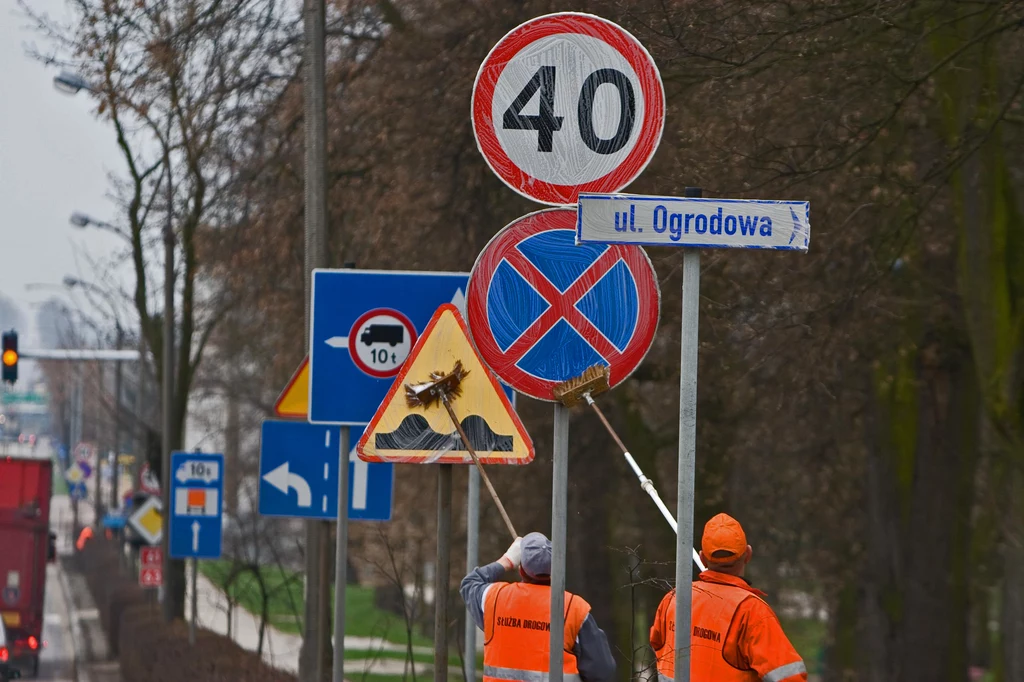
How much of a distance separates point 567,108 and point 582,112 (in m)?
0.04

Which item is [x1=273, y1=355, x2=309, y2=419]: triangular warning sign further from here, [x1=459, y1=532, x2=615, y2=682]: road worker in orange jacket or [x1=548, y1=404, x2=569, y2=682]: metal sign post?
[x1=548, y1=404, x2=569, y2=682]: metal sign post

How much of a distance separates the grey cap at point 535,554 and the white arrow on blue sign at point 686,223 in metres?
2.25

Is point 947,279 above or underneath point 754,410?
above

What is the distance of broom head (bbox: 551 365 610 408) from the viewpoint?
456 cm

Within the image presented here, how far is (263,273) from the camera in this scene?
16141 mm

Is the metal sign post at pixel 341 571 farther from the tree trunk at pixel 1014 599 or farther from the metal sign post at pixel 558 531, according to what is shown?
the tree trunk at pixel 1014 599

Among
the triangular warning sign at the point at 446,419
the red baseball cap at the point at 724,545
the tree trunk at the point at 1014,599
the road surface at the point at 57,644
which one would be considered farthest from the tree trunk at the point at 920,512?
the road surface at the point at 57,644

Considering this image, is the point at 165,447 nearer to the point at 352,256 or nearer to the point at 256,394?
the point at 352,256

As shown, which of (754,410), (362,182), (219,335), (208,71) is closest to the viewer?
(208,71)

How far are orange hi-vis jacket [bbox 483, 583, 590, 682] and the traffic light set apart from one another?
21201 millimetres

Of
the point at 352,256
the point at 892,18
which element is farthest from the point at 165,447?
the point at 892,18

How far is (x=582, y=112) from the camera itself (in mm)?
4656

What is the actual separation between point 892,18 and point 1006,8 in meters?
0.67

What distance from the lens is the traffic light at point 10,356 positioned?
2611cm
